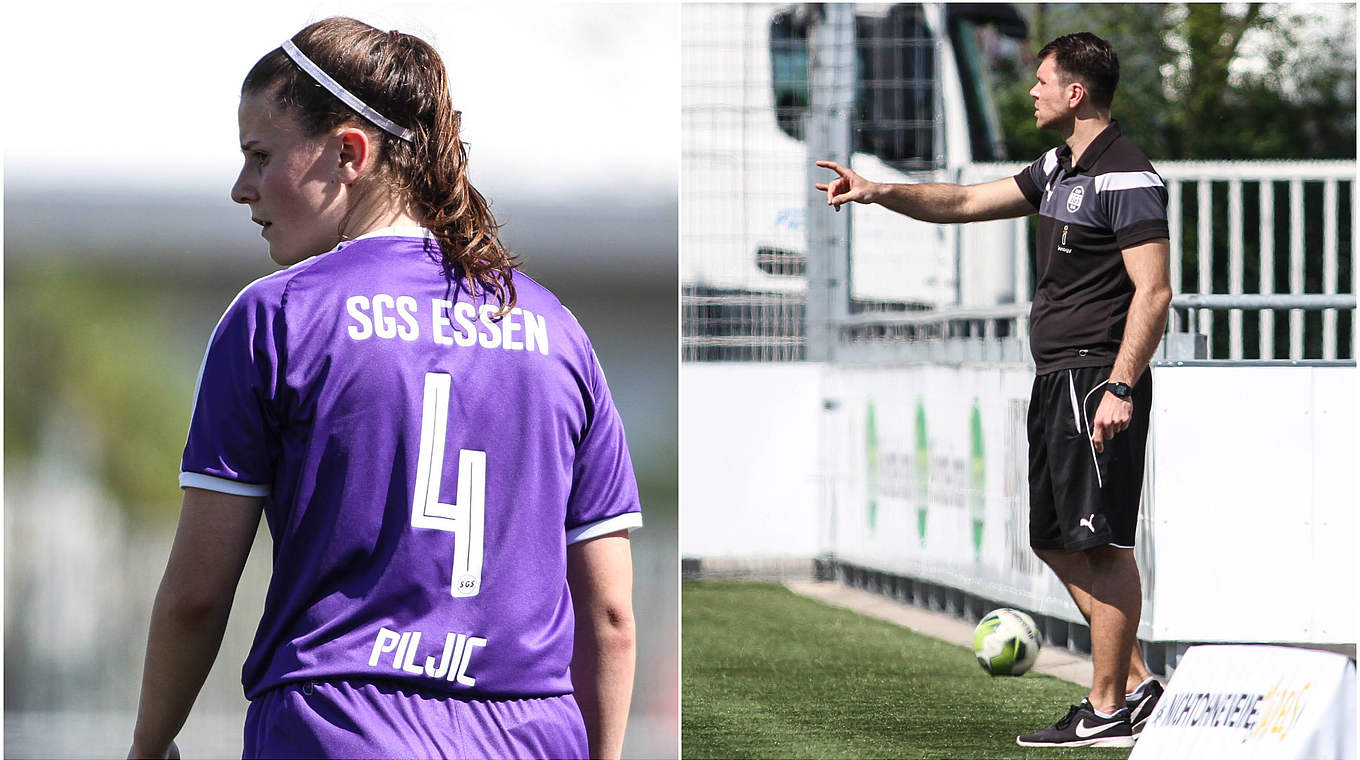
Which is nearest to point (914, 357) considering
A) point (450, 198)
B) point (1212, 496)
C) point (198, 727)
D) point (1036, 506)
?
point (1212, 496)

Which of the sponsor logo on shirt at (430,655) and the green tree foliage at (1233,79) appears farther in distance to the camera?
the green tree foliage at (1233,79)

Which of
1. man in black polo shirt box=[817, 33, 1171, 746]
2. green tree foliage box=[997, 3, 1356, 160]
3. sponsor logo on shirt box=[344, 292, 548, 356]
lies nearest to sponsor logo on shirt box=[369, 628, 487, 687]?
sponsor logo on shirt box=[344, 292, 548, 356]

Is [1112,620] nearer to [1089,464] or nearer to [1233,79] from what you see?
[1089,464]

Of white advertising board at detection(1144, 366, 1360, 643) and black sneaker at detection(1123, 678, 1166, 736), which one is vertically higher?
white advertising board at detection(1144, 366, 1360, 643)

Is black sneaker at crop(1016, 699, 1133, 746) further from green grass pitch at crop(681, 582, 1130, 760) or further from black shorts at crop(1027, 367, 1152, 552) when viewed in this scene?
black shorts at crop(1027, 367, 1152, 552)

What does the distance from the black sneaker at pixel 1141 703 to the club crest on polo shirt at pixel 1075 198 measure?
4.20 ft

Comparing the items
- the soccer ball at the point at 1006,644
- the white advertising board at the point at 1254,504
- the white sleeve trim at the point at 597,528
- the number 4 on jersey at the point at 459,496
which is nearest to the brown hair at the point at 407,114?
the number 4 on jersey at the point at 459,496

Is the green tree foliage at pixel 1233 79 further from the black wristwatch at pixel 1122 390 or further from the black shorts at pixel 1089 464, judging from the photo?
the black wristwatch at pixel 1122 390

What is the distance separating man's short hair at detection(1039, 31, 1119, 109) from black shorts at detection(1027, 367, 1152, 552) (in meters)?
0.73

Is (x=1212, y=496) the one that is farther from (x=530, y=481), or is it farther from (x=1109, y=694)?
(x=530, y=481)

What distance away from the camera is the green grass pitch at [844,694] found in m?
4.39

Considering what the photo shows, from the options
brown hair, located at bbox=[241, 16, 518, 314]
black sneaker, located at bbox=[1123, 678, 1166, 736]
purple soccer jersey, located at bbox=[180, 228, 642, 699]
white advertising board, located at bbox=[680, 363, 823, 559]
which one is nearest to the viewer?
purple soccer jersey, located at bbox=[180, 228, 642, 699]

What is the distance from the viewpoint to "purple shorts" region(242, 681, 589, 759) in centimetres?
146

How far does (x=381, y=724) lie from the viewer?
4.80ft
